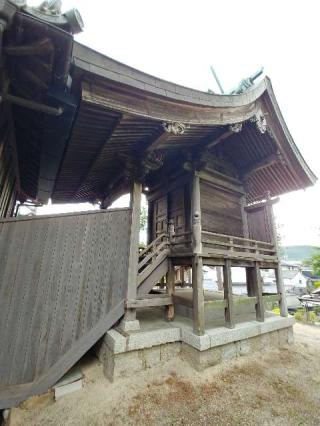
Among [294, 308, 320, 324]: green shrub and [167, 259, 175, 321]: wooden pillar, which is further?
[294, 308, 320, 324]: green shrub

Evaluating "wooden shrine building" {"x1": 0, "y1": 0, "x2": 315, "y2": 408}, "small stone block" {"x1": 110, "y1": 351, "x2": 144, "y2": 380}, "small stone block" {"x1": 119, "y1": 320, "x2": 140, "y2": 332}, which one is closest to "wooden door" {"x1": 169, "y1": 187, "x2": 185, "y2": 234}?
"wooden shrine building" {"x1": 0, "y1": 0, "x2": 315, "y2": 408}

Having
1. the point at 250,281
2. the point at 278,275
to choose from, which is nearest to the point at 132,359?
the point at 250,281

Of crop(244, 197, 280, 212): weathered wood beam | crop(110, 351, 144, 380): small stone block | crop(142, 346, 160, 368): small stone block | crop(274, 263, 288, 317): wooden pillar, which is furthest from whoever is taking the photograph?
crop(244, 197, 280, 212): weathered wood beam

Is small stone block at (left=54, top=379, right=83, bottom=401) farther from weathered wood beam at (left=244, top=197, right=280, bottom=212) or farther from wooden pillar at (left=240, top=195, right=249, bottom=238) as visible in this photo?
weathered wood beam at (left=244, top=197, right=280, bottom=212)

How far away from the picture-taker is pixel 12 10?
2.16 meters

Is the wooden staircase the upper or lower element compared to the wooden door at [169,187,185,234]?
lower

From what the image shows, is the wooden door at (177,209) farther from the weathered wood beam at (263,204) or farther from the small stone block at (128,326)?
the small stone block at (128,326)

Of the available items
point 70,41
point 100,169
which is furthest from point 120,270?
point 70,41

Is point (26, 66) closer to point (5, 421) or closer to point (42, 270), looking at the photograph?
point (42, 270)

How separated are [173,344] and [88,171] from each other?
4.62 m

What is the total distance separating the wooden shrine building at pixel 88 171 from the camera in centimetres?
284

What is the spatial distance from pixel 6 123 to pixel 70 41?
2280mm

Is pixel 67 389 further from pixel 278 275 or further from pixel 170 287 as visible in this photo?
pixel 278 275

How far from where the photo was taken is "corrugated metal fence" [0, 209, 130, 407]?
3.68 meters
